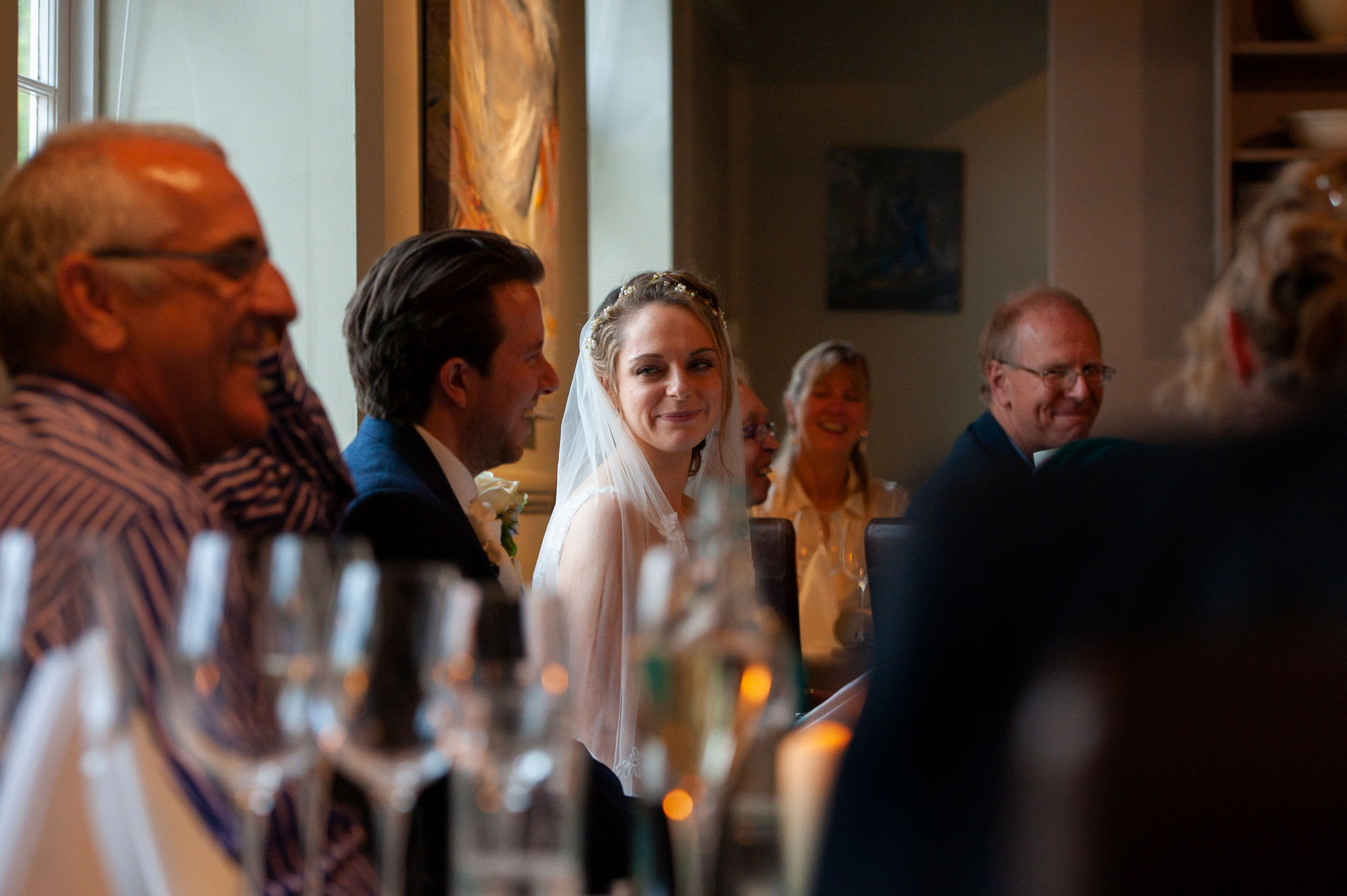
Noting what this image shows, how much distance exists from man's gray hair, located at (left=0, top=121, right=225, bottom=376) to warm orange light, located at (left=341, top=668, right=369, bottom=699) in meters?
0.69

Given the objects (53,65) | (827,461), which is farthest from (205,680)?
(827,461)

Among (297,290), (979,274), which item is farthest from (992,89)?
(297,290)

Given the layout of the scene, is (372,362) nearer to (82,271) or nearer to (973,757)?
(82,271)

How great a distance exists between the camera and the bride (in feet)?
9.91

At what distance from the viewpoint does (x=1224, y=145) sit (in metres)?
5.27

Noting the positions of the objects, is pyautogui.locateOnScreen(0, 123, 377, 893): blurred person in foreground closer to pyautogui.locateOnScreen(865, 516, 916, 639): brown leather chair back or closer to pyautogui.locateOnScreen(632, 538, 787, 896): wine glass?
pyautogui.locateOnScreen(632, 538, 787, 896): wine glass

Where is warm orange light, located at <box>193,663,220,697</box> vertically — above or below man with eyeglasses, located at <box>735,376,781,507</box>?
below

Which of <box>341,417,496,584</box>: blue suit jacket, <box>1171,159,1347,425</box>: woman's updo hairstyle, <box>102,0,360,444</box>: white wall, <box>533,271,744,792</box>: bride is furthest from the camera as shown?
<box>102,0,360,444</box>: white wall

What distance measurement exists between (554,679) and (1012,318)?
3419 millimetres

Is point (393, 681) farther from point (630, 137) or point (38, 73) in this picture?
point (630, 137)

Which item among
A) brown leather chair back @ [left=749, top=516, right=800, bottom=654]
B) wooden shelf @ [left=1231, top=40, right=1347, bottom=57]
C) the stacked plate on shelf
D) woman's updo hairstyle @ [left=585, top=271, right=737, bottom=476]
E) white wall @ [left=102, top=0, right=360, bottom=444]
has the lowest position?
brown leather chair back @ [left=749, top=516, right=800, bottom=654]

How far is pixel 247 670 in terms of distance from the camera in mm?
1036

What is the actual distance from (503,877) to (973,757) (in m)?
0.38

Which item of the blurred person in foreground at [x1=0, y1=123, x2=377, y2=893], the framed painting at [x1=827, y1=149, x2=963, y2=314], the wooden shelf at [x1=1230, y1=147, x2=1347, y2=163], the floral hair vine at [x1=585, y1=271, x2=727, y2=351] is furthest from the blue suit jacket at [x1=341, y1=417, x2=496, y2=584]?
the framed painting at [x1=827, y1=149, x2=963, y2=314]
